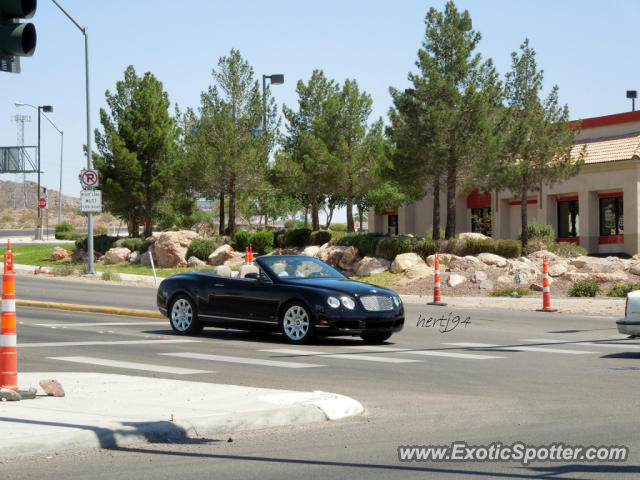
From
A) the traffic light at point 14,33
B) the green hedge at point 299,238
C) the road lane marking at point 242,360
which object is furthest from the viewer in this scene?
the green hedge at point 299,238

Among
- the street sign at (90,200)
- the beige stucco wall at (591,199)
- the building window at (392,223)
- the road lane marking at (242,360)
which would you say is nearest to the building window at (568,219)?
the beige stucco wall at (591,199)

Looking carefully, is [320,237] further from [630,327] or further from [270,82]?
[630,327]

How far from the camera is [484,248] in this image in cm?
3566

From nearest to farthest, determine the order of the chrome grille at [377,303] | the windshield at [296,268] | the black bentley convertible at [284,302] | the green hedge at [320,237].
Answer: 1. the black bentley convertible at [284,302]
2. the chrome grille at [377,303]
3. the windshield at [296,268]
4. the green hedge at [320,237]

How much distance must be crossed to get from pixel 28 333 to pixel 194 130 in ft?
107

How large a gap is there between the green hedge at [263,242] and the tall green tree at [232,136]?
3.09 metres

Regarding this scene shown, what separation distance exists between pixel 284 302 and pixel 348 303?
1.19 meters

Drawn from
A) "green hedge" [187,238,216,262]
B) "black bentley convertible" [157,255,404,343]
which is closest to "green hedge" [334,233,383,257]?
"green hedge" [187,238,216,262]

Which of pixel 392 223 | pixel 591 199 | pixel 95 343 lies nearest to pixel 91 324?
pixel 95 343

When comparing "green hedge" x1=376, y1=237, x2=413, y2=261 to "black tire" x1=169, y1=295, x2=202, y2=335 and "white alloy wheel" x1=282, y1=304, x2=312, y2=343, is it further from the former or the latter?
"white alloy wheel" x1=282, y1=304, x2=312, y2=343

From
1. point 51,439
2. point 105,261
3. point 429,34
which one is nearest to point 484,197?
point 429,34

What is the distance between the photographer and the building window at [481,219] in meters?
50.8

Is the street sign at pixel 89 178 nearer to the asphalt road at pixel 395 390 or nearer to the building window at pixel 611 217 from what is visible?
the asphalt road at pixel 395 390

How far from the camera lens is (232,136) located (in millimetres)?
46688
